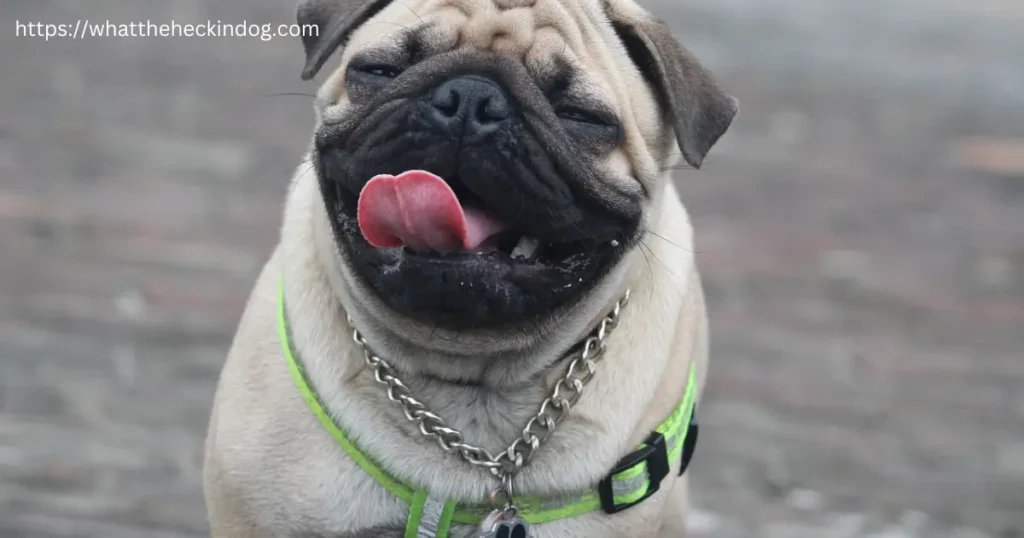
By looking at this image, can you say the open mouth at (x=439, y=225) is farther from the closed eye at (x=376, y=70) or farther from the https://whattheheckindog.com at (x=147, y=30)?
the https://whattheheckindog.com at (x=147, y=30)

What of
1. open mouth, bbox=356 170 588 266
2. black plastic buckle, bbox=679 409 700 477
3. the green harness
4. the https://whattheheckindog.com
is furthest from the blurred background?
open mouth, bbox=356 170 588 266

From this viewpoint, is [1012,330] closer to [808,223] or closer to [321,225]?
[808,223]

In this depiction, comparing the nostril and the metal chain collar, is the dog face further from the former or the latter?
the metal chain collar

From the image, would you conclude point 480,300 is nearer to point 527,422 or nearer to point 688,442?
point 527,422

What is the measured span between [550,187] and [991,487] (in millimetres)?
2562

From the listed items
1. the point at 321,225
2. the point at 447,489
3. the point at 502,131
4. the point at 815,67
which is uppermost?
the point at 502,131

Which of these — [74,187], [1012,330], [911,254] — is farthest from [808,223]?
[74,187]

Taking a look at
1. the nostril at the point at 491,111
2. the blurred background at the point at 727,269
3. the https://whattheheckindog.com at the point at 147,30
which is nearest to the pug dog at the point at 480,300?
the nostril at the point at 491,111

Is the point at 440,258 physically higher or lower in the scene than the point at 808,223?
higher

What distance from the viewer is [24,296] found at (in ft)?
15.5

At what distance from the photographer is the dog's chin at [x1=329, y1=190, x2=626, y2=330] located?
224 centimetres

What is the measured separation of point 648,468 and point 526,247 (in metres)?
0.54

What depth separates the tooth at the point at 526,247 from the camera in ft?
7.89

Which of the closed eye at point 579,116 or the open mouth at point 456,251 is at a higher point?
the closed eye at point 579,116
